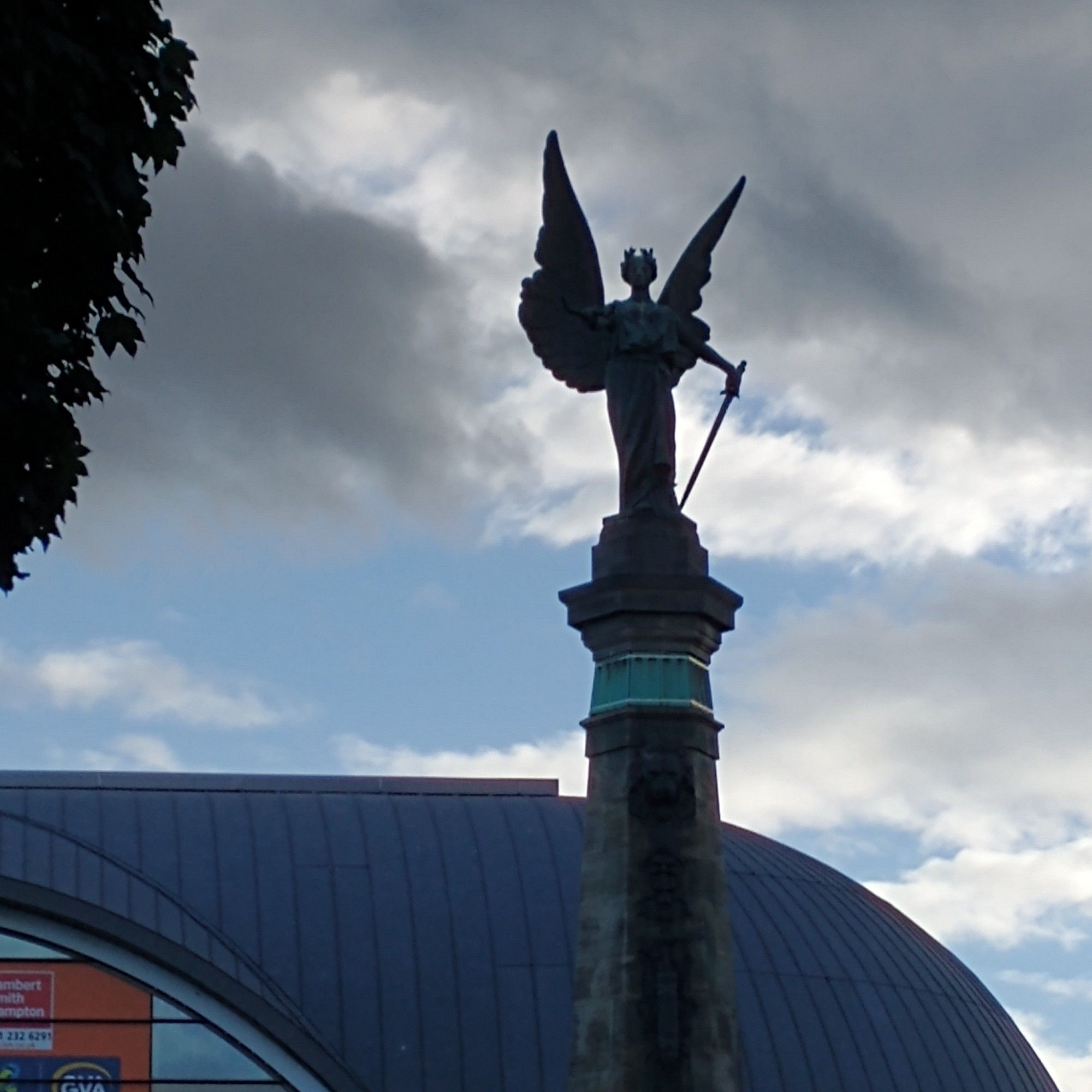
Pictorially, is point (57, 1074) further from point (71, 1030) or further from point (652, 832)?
point (652, 832)

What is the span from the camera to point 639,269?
27.2 metres

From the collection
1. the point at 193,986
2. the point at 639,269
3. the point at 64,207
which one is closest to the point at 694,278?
the point at 639,269

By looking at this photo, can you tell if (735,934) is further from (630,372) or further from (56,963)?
(630,372)

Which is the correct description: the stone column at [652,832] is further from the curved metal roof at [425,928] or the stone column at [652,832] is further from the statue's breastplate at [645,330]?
the curved metal roof at [425,928]

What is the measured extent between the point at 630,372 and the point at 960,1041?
26.4m

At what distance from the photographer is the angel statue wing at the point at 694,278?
2716 cm

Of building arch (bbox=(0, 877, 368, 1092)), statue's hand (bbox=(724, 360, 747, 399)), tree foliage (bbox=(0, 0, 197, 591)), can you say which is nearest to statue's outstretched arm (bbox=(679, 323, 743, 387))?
statue's hand (bbox=(724, 360, 747, 399))

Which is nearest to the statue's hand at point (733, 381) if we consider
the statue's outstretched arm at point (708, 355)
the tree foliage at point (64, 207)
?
the statue's outstretched arm at point (708, 355)

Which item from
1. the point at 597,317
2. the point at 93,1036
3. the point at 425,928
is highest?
the point at 597,317

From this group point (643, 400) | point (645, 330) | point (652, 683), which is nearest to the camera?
point (652, 683)

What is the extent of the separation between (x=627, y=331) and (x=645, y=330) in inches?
7.7

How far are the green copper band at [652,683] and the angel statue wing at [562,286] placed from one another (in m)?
3.44

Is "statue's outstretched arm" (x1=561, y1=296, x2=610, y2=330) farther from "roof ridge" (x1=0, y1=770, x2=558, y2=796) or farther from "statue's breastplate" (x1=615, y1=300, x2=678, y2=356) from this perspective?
"roof ridge" (x1=0, y1=770, x2=558, y2=796)

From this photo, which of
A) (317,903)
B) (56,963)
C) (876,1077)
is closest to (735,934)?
(876,1077)
